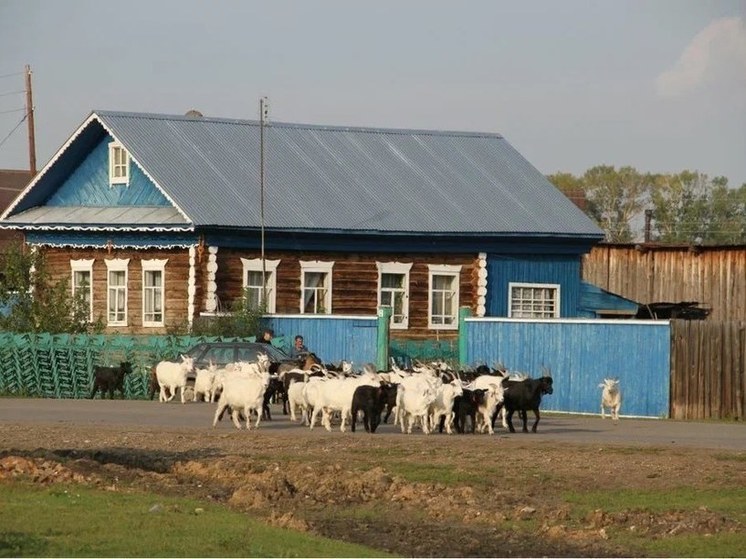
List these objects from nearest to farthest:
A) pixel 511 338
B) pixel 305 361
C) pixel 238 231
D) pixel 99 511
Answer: pixel 99 511, pixel 305 361, pixel 511 338, pixel 238 231

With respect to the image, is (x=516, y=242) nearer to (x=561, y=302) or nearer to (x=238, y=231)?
(x=561, y=302)

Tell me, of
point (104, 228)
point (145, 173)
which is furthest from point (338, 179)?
point (104, 228)

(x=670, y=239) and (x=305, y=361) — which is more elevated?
(x=670, y=239)

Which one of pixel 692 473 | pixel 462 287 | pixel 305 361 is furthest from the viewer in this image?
pixel 462 287

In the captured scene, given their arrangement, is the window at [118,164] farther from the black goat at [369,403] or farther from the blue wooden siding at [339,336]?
the black goat at [369,403]

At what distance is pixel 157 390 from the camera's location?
41.9m

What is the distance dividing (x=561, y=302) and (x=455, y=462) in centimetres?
2820

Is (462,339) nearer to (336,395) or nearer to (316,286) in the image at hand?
(316,286)

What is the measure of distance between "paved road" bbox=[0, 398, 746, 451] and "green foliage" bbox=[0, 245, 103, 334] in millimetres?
6699

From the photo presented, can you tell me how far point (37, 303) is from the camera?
4641 cm

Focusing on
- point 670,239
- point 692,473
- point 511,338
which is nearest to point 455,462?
point 692,473

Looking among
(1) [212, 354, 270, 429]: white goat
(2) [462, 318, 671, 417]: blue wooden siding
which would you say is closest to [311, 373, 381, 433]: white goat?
(1) [212, 354, 270, 429]: white goat

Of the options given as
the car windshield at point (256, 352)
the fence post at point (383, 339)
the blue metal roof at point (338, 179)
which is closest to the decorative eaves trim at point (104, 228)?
the blue metal roof at point (338, 179)

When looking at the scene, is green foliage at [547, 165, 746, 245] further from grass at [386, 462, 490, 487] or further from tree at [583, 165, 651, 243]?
grass at [386, 462, 490, 487]
